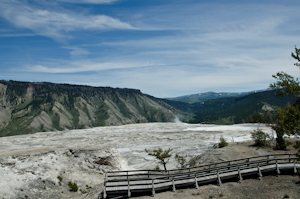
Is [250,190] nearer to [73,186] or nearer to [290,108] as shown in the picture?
[290,108]

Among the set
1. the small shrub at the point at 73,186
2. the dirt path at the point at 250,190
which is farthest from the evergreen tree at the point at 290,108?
the small shrub at the point at 73,186

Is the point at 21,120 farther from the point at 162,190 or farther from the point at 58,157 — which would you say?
the point at 162,190

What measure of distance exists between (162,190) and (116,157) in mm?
16904

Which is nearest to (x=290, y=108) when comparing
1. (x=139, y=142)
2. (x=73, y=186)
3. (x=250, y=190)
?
(x=250, y=190)

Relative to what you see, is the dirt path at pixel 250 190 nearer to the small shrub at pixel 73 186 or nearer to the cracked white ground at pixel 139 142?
the small shrub at pixel 73 186

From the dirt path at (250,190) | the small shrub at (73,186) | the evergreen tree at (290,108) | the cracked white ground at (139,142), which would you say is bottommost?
the cracked white ground at (139,142)

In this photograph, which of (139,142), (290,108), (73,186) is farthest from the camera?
(139,142)

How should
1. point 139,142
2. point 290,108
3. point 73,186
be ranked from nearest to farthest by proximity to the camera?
point 290,108
point 73,186
point 139,142

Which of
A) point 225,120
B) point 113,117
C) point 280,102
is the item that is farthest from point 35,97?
point 280,102

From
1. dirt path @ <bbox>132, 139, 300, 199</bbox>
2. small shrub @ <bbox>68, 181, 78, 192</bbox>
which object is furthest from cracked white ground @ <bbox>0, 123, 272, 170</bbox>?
dirt path @ <bbox>132, 139, 300, 199</bbox>

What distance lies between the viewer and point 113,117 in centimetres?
19525

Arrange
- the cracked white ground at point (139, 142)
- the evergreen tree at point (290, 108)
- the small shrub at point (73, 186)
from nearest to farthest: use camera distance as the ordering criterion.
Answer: the evergreen tree at point (290, 108) → the small shrub at point (73, 186) → the cracked white ground at point (139, 142)

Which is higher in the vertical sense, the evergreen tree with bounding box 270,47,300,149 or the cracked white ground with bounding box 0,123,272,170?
the evergreen tree with bounding box 270,47,300,149

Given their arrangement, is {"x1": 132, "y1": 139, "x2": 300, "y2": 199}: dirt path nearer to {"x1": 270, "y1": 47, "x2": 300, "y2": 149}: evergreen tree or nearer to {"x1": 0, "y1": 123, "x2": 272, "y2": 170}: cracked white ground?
{"x1": 270, "y1": 47, "x2": 300, "y2": 149}: evergreen tree
